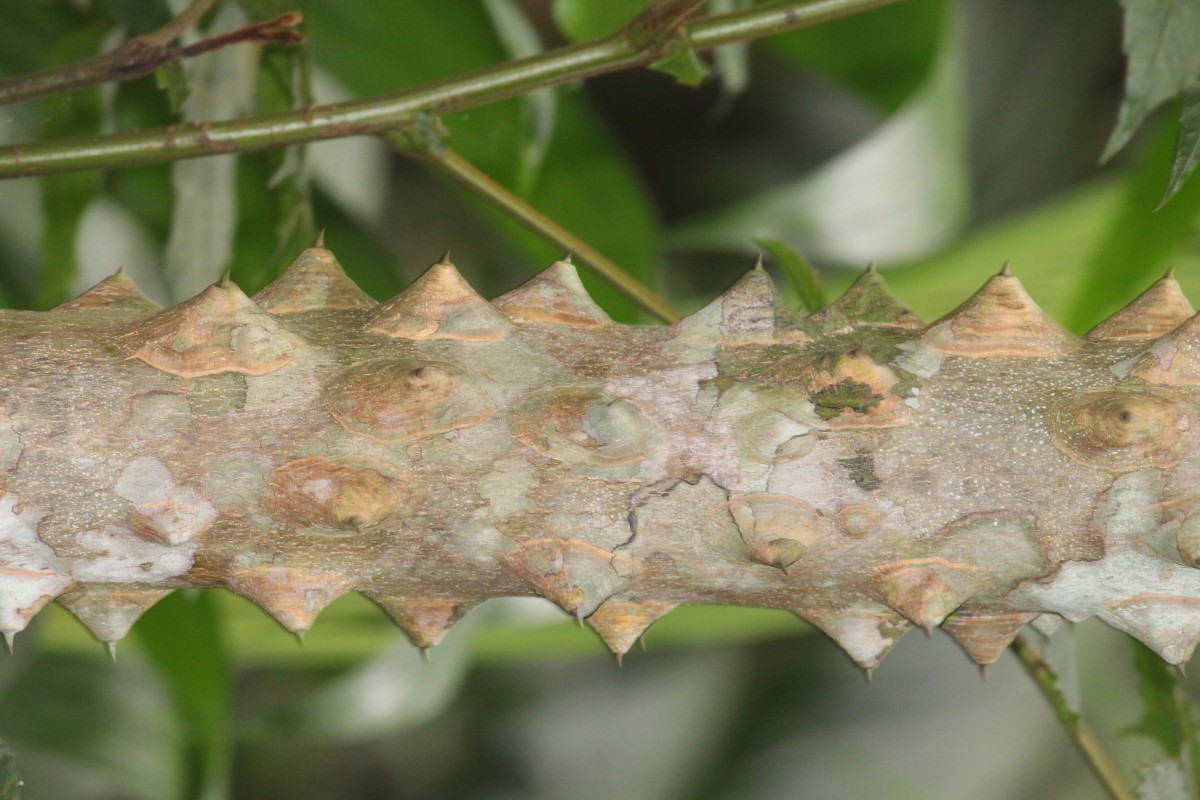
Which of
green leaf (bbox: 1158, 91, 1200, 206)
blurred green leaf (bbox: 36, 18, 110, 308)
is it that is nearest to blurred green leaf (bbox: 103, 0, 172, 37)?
blurred green leaf (bbox: 36, 18, 110, 308)

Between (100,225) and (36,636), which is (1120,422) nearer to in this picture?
(36,636)

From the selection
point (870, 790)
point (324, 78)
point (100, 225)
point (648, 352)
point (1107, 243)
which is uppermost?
point (324, 78)

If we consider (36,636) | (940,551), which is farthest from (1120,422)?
(36,636)

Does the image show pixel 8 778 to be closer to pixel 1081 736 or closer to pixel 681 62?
pixel 681 62

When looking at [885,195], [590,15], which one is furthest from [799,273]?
[885,195]

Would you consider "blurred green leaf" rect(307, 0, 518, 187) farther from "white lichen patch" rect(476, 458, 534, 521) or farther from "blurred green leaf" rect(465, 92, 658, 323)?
"white lichen patch" rect(476, 458, 534, 521)

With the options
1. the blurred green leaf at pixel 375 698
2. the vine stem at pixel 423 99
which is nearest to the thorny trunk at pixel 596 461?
the vine stem at pixel 423 99

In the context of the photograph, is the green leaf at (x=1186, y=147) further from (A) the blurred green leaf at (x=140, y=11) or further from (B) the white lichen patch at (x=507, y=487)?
(A) the blurred green leaf at (x=140, y=11)
